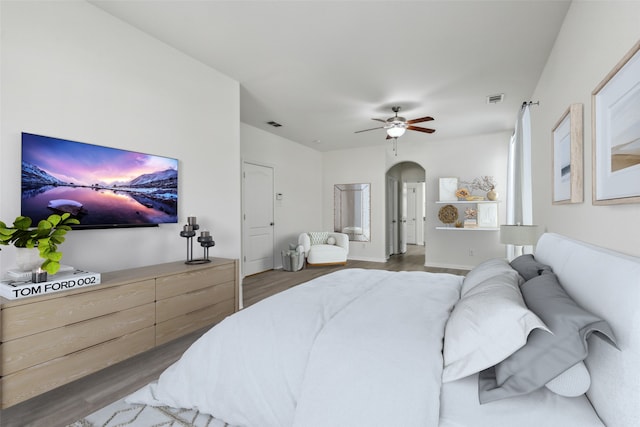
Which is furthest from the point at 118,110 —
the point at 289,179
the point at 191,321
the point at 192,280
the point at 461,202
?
the point at 461,202

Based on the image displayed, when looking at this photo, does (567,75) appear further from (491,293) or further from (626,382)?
(626,382)

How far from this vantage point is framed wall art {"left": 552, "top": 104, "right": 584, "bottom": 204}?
1883 millimetres

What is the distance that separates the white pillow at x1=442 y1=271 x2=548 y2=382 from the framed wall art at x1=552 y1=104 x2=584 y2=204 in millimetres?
1161

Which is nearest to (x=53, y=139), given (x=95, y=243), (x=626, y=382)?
(x=95, y=243)

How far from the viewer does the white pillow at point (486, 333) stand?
1.04 metres

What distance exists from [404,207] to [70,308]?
8611 mm

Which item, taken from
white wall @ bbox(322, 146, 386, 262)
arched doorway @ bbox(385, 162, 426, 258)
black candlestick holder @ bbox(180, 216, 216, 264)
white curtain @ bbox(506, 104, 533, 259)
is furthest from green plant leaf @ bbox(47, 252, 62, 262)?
arched doorway @ bbox(385, 162, 426, 258)

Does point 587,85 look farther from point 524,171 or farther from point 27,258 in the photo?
point 27,258

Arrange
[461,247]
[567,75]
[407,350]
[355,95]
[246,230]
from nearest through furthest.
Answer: [407,350], [567,75], [355,95], [246,230], [461,247]

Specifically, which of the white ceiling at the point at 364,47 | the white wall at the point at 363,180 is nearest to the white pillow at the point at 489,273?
the white ceiling at the point at 364,47

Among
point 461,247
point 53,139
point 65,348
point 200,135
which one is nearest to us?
point 65,348

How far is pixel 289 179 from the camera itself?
653 centimetres

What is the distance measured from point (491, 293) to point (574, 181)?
3.90 ft

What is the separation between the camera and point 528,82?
11.6ft
